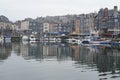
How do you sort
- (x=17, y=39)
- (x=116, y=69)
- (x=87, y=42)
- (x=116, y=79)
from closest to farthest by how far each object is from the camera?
1. (x=116, y=79)
2. (x=116, y=69)
3. (x=87, y=42)
4. (x=17, y=39)

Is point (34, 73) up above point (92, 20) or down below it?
below

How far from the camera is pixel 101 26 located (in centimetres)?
17488

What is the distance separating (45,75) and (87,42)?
3726 inches

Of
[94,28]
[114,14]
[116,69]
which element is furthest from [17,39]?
[116,69]

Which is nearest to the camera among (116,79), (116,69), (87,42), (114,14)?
(116,79)

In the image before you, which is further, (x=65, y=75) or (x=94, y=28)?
(x=94, y=28)

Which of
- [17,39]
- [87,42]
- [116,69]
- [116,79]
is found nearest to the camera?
[116,79]

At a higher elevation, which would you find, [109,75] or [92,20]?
[92,20]

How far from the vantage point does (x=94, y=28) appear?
187 meters

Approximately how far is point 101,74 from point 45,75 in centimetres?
641

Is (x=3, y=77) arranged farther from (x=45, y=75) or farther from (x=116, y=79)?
(x=116, y=79)

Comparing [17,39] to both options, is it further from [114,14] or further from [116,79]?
[116,79]

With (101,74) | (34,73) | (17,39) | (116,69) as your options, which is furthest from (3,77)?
(17,39)

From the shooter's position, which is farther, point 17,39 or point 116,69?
point 17,39
